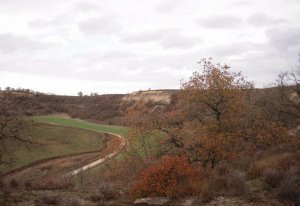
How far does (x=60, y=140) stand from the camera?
62.4 m

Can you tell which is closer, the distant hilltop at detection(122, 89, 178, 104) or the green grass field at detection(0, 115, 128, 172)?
the green grass field at detection(0, 115, 128, 172)

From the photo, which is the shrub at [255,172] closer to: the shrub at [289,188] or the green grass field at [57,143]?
the shrub at [289,188]

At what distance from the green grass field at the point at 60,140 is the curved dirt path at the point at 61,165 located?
1940mm

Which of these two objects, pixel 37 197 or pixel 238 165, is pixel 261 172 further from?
pixel 37 197

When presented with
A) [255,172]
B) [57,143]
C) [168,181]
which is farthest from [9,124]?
[57,143]

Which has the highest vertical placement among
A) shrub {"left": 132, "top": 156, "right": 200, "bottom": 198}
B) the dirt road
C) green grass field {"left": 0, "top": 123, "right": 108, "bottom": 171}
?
shrub {"left": 132, "top": 156, "right": 200, "bottom": 198}

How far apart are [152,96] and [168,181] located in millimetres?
79810

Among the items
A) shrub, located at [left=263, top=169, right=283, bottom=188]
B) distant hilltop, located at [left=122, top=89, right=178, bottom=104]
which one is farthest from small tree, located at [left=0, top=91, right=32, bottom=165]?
distant hilltop, located at [left=122, top=89, right=178, bottom=104]

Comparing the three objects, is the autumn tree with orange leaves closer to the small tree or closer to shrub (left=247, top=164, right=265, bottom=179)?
shrub (left=247, top=164, right=265, bottom=179)

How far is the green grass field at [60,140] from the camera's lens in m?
52.0

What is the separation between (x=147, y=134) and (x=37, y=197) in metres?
13.3

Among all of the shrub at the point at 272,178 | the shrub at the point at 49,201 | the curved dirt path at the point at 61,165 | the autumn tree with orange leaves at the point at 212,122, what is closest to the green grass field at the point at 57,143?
the curved dirt path at the point at 61,165

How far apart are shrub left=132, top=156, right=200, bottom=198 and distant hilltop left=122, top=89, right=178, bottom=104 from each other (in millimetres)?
70378

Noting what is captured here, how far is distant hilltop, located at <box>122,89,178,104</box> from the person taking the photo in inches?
3682
